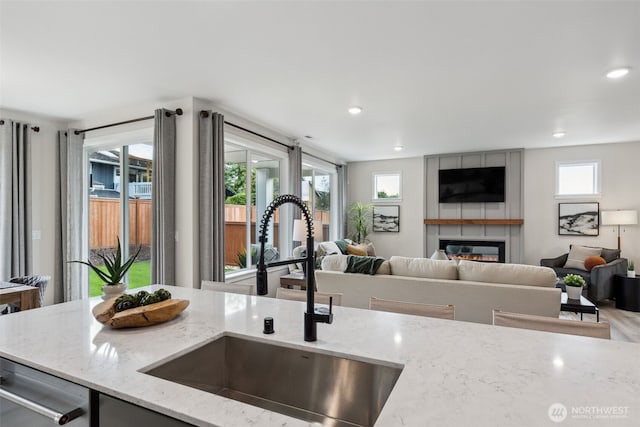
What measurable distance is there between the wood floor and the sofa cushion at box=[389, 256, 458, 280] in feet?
6.29

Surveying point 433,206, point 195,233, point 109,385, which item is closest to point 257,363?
point 109,385

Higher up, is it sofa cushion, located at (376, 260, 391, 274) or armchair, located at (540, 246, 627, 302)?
sofa cushion, located at (376, 260, 391, 274)

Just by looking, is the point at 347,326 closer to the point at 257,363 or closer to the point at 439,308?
the point at 257,363

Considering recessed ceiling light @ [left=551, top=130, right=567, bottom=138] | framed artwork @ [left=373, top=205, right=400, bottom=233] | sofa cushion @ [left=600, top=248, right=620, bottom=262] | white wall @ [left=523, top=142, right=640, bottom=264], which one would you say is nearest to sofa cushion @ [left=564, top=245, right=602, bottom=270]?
sofa cushion @ [left=600, top=248, right=620, bottom=262]

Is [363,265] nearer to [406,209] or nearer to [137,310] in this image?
[137,310]

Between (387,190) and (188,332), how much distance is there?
6636 millimetres

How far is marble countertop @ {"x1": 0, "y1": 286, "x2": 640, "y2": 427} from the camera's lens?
31.1 inches

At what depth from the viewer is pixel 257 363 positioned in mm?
1275

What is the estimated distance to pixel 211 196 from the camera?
148 inches

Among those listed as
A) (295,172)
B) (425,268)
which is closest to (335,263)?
(425,268)

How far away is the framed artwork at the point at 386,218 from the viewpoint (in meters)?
7.45

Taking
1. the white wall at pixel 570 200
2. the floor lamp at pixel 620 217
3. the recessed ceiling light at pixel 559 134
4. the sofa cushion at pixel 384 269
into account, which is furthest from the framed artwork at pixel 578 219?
the sofa cushion at pixel 384 269

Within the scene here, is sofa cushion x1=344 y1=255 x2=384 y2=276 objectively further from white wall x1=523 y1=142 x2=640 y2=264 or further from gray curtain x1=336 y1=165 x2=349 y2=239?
white wall x1=523 y1=142 x2=640 y2=264

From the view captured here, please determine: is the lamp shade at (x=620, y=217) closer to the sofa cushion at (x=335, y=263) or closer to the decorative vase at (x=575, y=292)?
the decorative vase at (x=575, y=292)
